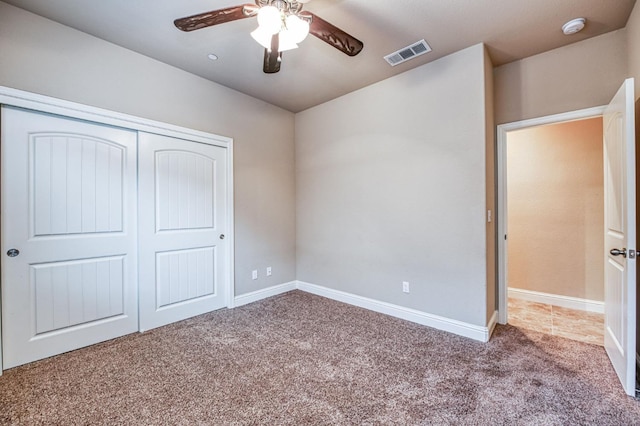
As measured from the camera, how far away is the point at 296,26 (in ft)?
5.56

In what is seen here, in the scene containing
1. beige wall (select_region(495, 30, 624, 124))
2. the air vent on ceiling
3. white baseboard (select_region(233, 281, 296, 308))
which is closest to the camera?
beige wall (select_region(495, 30, 624, 124))

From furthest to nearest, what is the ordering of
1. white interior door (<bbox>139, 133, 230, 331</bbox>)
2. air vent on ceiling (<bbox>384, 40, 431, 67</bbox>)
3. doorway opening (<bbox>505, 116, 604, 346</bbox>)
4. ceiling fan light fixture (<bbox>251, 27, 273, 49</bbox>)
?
1. doorway opening (<bbox>505, 116, 604, 346</bbox>)
2. white interior door (<bbox>139, 133, 230, 331</bbox>)
3. air vent on ceiling (<bbox>384, 40, 431, 67</bbox>)
4. ceiling fan light fixture (<bbox>251, 27, 273, 49</bbox>)

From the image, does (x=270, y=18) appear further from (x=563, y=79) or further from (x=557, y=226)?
(x=557, y=226)

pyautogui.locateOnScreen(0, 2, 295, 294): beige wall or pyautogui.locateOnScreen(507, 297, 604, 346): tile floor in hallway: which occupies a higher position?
A: pyautogui.locateOnScreen(0, 2, 295, 294): beige wall

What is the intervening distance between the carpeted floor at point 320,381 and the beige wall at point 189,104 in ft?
4.39

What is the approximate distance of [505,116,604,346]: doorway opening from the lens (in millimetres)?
3230

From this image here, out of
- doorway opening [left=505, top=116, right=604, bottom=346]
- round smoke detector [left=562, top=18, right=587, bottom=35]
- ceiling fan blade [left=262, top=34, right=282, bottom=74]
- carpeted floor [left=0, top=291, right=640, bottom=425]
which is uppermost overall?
round smoke detector [left=562, top=18, right=587, bottom=35]

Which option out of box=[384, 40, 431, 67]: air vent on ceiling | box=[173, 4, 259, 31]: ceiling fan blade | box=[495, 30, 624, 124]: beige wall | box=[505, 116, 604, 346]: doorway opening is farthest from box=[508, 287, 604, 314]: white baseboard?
box=[173, 4, 259, 31]: ceiling fan blade

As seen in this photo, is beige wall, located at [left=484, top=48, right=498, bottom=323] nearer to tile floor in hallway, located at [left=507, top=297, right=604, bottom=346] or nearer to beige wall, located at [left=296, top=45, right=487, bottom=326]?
beige wall, located at [left=296, top=45, right=487, bottom=326]

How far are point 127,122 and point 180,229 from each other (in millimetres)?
1179

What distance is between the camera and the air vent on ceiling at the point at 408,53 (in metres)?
2.58

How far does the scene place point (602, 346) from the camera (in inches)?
96.2

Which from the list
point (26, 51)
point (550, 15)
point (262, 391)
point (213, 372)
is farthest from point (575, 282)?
point (26, 51)

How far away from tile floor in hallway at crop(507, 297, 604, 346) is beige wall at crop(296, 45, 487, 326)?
87 centimetres
